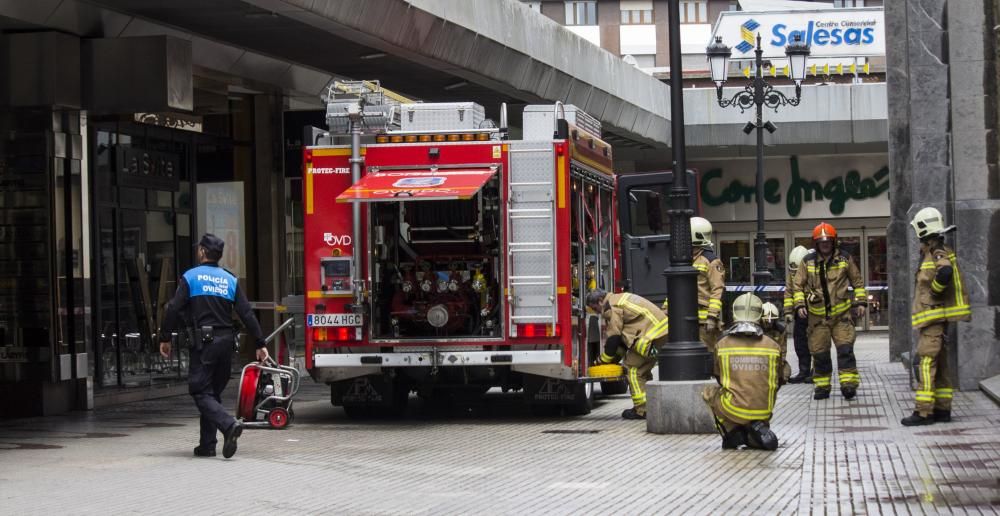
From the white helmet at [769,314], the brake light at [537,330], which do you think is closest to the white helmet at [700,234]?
the white helmet at [769,314]

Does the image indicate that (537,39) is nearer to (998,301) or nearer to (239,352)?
(239,352)

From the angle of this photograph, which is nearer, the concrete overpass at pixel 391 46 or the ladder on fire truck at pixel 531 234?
the ladder on fire truck at pixel 531 234

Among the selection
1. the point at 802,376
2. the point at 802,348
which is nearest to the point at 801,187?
the point at 802,348

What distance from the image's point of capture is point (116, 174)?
61.7 feet

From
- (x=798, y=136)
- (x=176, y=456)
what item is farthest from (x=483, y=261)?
(x=798, y=136)

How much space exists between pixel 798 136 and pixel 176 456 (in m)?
27.6

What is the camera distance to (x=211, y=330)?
11.8 m

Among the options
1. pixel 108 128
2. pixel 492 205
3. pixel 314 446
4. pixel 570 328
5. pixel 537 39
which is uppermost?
pixel 537 39

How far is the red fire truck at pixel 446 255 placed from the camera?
14180 millimetres

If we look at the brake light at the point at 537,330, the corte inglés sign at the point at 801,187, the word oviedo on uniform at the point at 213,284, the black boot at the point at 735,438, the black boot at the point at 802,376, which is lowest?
the black boot at the point at 802,376

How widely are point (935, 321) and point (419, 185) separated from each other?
184 inches

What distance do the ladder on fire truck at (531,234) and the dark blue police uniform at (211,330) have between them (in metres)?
2.99

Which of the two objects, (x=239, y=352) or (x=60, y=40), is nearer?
(x=60, y=40)

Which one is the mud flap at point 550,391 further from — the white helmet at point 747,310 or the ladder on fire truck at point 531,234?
the white helmet at point 747,310
